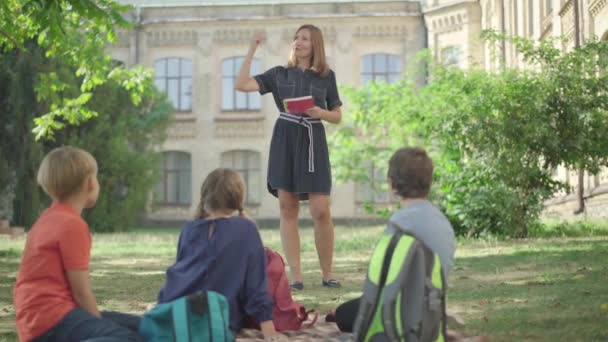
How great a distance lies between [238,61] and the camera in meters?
35.8

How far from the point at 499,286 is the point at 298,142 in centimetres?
188

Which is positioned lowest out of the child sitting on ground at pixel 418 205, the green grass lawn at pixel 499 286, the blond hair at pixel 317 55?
the green grass lawn at pixel 499 286

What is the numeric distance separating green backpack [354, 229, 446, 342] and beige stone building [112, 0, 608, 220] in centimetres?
3086

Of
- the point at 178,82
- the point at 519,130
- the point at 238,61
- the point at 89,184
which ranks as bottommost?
the point at 89,184

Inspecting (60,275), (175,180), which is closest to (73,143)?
(175,180)

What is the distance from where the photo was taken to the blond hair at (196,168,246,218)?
4.34 meters

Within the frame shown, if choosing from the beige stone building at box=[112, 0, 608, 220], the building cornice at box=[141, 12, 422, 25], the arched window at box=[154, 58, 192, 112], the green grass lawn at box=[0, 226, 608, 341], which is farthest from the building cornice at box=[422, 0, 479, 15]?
the green grass lawn at box=[0, 226, 608, 341]

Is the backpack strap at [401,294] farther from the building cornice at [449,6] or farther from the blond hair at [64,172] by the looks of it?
the building cornice at [449,6]

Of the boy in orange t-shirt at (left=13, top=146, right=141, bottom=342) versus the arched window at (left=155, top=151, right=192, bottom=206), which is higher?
the arched window at (left=155, top=151, right=192, bottom=206)

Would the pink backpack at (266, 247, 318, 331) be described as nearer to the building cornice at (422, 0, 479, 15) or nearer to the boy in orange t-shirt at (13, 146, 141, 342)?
the boy in orange t-shirt at (13, 146, 141, 342)

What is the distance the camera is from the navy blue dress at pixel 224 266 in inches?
170

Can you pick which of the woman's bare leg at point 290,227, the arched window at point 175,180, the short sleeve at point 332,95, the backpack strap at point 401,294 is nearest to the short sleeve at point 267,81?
the short sleeve at point 332,95

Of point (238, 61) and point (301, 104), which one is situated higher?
point (238, 61)

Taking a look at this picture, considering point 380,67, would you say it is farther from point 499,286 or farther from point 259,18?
point 499,286
